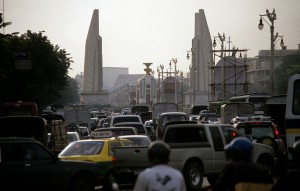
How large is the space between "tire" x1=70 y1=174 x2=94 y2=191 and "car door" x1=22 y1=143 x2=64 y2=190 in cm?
36

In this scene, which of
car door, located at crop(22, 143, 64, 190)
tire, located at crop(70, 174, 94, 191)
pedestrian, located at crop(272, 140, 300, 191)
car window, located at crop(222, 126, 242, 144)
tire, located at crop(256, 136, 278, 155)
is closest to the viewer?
pedestrian, located at crop(272, 140, 300, 191)

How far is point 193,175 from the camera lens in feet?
63.7

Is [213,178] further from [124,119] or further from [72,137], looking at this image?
[124,119]

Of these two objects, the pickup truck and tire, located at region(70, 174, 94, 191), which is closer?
tire, located at region(70, 174, 94, 191)

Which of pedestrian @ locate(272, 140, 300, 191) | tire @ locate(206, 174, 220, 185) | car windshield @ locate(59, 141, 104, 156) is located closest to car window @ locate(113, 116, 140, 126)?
tire @ locate(206, 174, 220, 185)

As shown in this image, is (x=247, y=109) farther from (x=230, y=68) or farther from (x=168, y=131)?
(x=230, y=68)

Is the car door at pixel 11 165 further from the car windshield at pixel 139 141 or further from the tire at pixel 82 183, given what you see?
the car windshield at pixel 139 141

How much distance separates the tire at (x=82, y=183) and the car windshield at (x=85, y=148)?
199cm

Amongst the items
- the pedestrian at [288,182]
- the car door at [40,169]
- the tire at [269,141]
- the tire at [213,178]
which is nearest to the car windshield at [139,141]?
the tire at [213,178]

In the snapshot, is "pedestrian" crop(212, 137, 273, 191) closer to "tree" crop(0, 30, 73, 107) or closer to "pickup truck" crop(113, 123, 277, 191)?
"pickup truck" crop(113, 123, 277, 191)

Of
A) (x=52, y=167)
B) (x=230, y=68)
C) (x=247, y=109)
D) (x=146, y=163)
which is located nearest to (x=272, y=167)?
(x=146, y=163)

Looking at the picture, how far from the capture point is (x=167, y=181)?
22.9 feet

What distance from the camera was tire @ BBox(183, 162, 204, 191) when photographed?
63.1 ft

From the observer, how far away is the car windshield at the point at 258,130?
23984 mm
